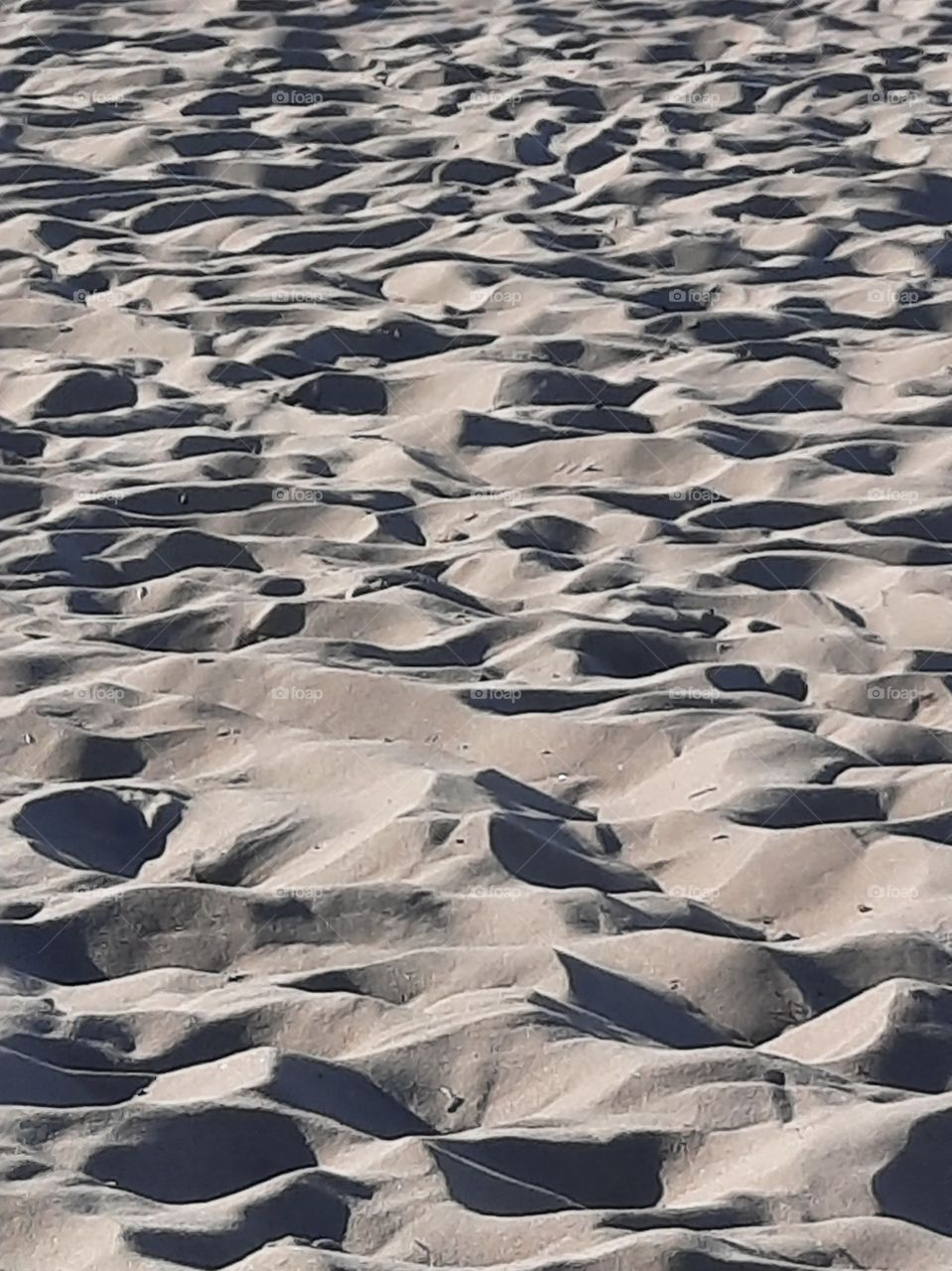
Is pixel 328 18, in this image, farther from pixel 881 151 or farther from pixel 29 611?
pixel 29 611

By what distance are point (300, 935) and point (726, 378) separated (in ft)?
9.42

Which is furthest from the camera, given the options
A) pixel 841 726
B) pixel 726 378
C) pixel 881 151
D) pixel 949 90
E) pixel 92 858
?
pixel 949 90

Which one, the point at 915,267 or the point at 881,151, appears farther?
the point at 881,151

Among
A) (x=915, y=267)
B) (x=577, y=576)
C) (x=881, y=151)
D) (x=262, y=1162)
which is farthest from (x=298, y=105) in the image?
(x=262, y=1162)

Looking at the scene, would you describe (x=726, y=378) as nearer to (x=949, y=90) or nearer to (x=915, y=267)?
(x=915, y=267)

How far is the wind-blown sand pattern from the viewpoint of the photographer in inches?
107

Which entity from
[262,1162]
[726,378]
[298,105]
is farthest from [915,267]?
[262,1162]

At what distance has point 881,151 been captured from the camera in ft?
25.3

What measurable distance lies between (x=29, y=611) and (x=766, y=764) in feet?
5.10

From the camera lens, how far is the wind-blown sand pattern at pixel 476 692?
2715 millimetres

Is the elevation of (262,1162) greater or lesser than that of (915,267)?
greater

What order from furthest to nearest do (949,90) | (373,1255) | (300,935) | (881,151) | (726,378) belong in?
(949,90)
(881,151)
(726,378)
(300,935)
(373,1255)

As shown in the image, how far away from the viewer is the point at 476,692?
13.3 feet

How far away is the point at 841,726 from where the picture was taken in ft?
12.8
